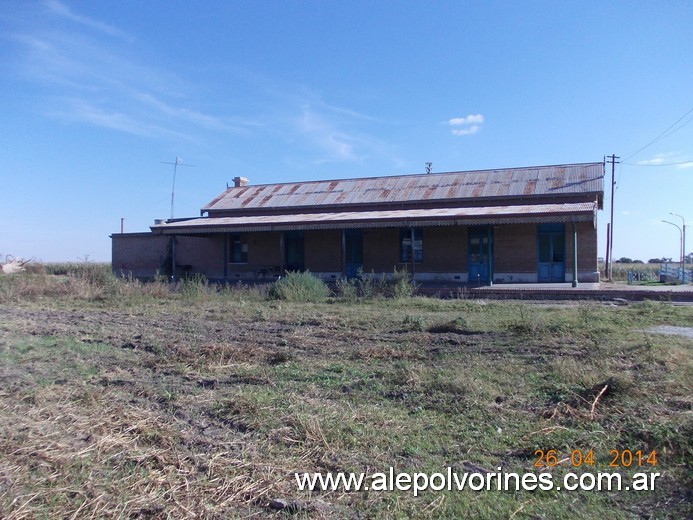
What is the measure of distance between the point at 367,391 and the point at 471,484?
97.3 inches

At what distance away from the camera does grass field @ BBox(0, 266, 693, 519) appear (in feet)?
12.3

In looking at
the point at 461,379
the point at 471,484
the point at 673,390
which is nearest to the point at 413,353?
the point at 461,379

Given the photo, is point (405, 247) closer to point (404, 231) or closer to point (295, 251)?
point (404, 231)

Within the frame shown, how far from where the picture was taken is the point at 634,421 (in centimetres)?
503

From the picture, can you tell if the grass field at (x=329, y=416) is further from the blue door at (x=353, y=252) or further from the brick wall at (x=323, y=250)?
the brick wall at (x=323, y=250)

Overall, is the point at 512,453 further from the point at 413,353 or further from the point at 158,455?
the point at 413,353

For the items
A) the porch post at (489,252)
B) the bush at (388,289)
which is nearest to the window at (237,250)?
the porch post at (489,252)

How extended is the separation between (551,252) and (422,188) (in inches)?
341

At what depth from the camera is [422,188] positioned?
101 feet

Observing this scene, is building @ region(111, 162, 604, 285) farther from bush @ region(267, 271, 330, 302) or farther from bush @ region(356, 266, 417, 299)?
bush @ region(267, 271, 330, 302)

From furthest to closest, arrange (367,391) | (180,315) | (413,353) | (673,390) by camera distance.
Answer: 1. (180,315)
2. (413,353)
3. (367,391)
4. (673,390)

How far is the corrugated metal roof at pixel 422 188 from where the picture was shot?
2761 centimetres

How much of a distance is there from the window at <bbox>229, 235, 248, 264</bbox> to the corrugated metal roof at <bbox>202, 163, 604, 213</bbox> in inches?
113

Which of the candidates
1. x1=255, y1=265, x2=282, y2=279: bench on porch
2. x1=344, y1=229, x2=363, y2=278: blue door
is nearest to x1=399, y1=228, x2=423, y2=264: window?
x1=344, y1=229, x2=363, y2=278: blue door
